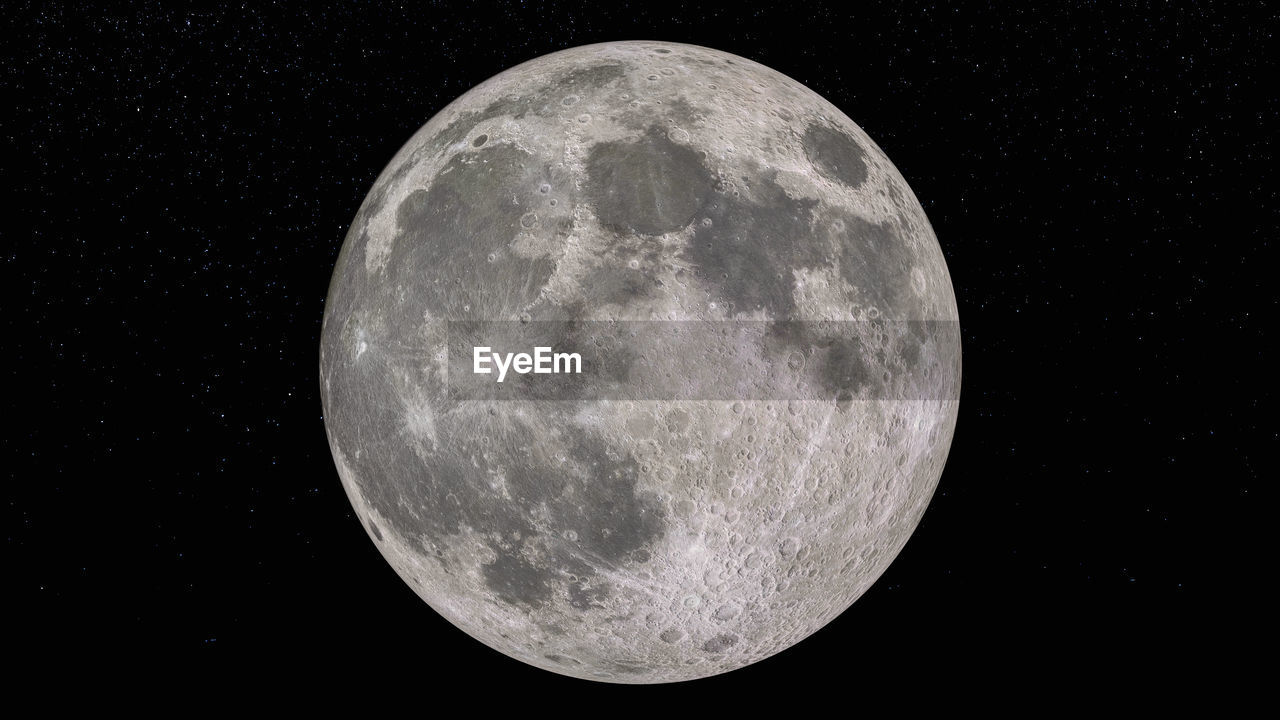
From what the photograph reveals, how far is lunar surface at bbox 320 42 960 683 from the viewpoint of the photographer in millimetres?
2414

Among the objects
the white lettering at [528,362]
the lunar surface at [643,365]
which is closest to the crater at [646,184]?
the lunar surface at [643,365]

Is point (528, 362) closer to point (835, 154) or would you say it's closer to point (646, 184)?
point (646, 184)

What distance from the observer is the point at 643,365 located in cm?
238

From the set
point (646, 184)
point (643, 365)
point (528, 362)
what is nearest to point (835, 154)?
point (646, 184)

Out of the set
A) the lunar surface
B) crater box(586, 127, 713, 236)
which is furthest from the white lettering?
crater box(586, 127, 713, 236)

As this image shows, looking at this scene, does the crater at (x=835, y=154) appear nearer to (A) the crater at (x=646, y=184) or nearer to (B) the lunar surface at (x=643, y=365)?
(B) the lunar surface at (x=643, y=365)

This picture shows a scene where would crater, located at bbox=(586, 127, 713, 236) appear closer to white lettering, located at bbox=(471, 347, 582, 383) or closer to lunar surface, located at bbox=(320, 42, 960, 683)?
lunar surface, located at bbox=(320, 42, 960, 683)

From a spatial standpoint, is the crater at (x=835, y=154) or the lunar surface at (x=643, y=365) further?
the crater at (x=835, y=154)

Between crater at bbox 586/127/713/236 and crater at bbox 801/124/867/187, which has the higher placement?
crater at bbox 801/124/867/187

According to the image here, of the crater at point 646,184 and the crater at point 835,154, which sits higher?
the crater at point 835,154

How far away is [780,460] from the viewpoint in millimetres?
2479

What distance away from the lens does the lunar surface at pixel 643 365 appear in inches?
95.0

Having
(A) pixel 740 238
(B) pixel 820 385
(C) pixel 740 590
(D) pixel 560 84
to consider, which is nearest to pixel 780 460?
(B) pixel 820 385

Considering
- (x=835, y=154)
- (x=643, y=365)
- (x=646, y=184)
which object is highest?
(x=835, y=154)
